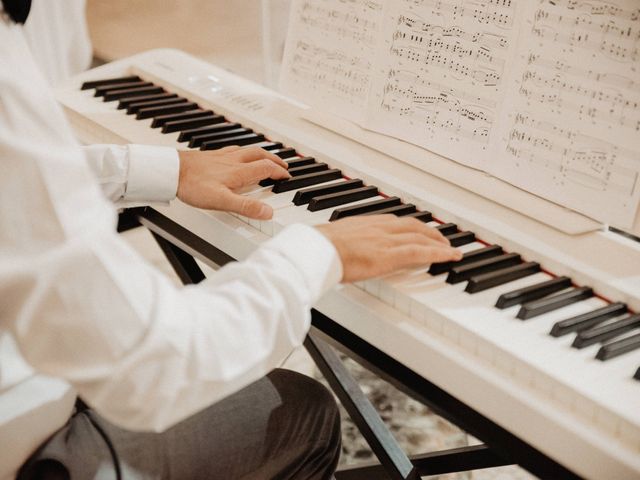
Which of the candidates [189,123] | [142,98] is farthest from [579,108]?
Result: [142,98]

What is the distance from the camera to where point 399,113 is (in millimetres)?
1617

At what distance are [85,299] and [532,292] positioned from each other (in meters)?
0.66

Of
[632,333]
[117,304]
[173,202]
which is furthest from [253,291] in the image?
[173,202]

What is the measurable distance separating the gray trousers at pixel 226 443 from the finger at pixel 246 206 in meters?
0.28

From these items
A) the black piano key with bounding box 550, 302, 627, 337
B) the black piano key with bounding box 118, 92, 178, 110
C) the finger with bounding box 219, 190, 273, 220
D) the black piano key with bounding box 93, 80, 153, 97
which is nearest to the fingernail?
the finger with bounding box 219, 190, 273, 220

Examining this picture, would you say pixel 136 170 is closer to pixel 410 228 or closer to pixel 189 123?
pixel 189 123

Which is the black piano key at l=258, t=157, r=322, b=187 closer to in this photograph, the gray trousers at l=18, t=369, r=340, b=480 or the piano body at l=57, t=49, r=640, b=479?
the piano body at l=57, t=49, r=640, b=479

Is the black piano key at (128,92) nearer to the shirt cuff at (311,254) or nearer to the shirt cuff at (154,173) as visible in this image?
the shirt cuff at (154,173)

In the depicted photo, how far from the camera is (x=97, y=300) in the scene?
0.86m

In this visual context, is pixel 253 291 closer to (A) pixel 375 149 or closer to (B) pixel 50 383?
(B) pixel 50 383

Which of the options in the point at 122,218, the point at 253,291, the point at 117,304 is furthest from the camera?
the point at 122,218

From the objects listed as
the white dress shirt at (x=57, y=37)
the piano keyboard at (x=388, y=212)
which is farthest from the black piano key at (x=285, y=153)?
the white dress shirt at (x=57, y=37)

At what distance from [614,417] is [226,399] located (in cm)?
61

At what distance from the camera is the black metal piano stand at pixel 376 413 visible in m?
1.10
